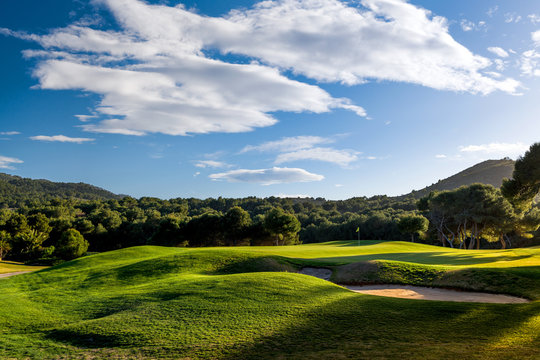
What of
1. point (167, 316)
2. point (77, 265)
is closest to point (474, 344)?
point (167, 316)

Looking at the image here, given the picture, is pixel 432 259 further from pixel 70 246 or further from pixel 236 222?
pixel 70 246

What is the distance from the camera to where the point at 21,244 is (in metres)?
62.9

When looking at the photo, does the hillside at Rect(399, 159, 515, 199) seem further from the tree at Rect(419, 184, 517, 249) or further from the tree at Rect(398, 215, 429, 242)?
the tree at Rect(398, 215, 429, 242)

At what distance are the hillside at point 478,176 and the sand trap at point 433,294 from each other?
153940mm

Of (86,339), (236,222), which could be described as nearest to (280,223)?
(236,222)

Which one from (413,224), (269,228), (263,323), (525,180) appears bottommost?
(269,228)

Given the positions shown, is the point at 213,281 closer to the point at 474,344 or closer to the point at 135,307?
the point at 135,307

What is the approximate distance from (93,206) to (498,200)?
10463 centimetres

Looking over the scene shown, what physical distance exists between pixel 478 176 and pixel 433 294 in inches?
6989

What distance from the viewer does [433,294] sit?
15.9 metres

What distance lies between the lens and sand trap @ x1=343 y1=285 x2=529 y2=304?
564 inches

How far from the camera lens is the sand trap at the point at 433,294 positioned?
47.0ft

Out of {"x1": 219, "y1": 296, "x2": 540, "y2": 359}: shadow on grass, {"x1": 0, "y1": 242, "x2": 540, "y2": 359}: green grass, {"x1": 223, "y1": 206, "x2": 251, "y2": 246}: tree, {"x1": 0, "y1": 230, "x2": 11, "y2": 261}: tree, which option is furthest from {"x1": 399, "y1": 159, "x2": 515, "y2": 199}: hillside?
{"x1": 219, "y1": 296, "x2": 540, "y2": 359}: shadow on grass

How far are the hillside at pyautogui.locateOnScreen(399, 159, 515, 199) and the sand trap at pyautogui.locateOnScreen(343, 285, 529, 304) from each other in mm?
153940
